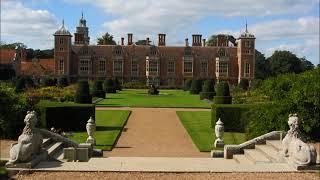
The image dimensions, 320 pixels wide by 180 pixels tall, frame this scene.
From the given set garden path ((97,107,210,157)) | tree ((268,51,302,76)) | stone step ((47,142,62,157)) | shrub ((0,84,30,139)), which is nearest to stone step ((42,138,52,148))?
stone step ((47,142,62,157))

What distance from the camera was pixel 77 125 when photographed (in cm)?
1833

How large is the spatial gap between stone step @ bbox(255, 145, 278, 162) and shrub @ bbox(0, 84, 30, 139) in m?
7.16

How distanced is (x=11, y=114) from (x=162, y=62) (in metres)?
56.0

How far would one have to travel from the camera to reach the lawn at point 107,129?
1516 centimetres

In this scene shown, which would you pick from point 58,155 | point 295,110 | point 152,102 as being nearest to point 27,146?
point 58,155

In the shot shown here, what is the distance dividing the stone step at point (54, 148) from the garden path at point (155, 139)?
1.48 m

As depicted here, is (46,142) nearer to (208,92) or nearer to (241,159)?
(241,159)

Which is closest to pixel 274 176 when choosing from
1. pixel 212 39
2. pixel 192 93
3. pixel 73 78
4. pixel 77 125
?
pixel 77 125

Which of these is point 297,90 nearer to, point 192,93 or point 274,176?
point 274,176

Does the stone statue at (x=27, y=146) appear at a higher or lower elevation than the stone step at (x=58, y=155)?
higher

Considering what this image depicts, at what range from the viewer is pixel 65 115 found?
712 inches

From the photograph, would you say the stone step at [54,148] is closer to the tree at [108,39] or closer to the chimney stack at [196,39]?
the chimney stack at [196,39]

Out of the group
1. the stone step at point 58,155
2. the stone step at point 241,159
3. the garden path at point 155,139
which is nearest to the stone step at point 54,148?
the stone step at point 58,155

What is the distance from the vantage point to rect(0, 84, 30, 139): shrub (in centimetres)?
1507
